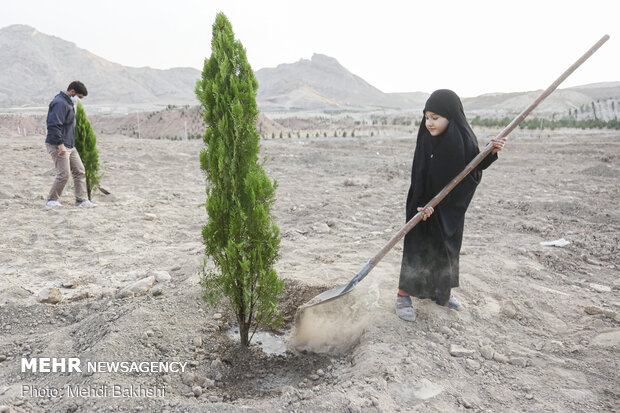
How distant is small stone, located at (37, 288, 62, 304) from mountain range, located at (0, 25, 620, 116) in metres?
83.5

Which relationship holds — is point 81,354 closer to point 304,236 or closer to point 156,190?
point 304,236

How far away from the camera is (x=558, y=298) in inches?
169

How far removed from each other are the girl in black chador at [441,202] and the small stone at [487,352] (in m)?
0.52

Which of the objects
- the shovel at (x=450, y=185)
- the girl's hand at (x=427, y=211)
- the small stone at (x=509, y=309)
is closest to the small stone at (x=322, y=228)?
the shovel at (x=450, y=185)

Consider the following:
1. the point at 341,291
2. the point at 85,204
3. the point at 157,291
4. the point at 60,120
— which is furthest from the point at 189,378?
the point at 85,204

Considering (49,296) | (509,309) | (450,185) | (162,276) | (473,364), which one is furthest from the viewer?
(162,276)

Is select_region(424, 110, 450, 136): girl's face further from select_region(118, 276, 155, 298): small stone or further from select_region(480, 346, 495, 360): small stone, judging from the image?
select_region(118, 276, 155, 298): small stone

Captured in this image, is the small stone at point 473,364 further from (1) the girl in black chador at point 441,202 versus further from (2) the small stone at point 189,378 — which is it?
(2) the small stone at point 189,378

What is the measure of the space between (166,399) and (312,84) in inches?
6061

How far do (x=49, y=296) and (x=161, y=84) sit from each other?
155 m

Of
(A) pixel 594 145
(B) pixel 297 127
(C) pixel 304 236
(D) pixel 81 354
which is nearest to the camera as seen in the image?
(D) pixel 81 354

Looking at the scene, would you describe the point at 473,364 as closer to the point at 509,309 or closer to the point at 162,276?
the point at 509,309

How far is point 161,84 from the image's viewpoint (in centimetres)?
14475

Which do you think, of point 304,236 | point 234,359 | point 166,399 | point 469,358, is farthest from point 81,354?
point 304,236
